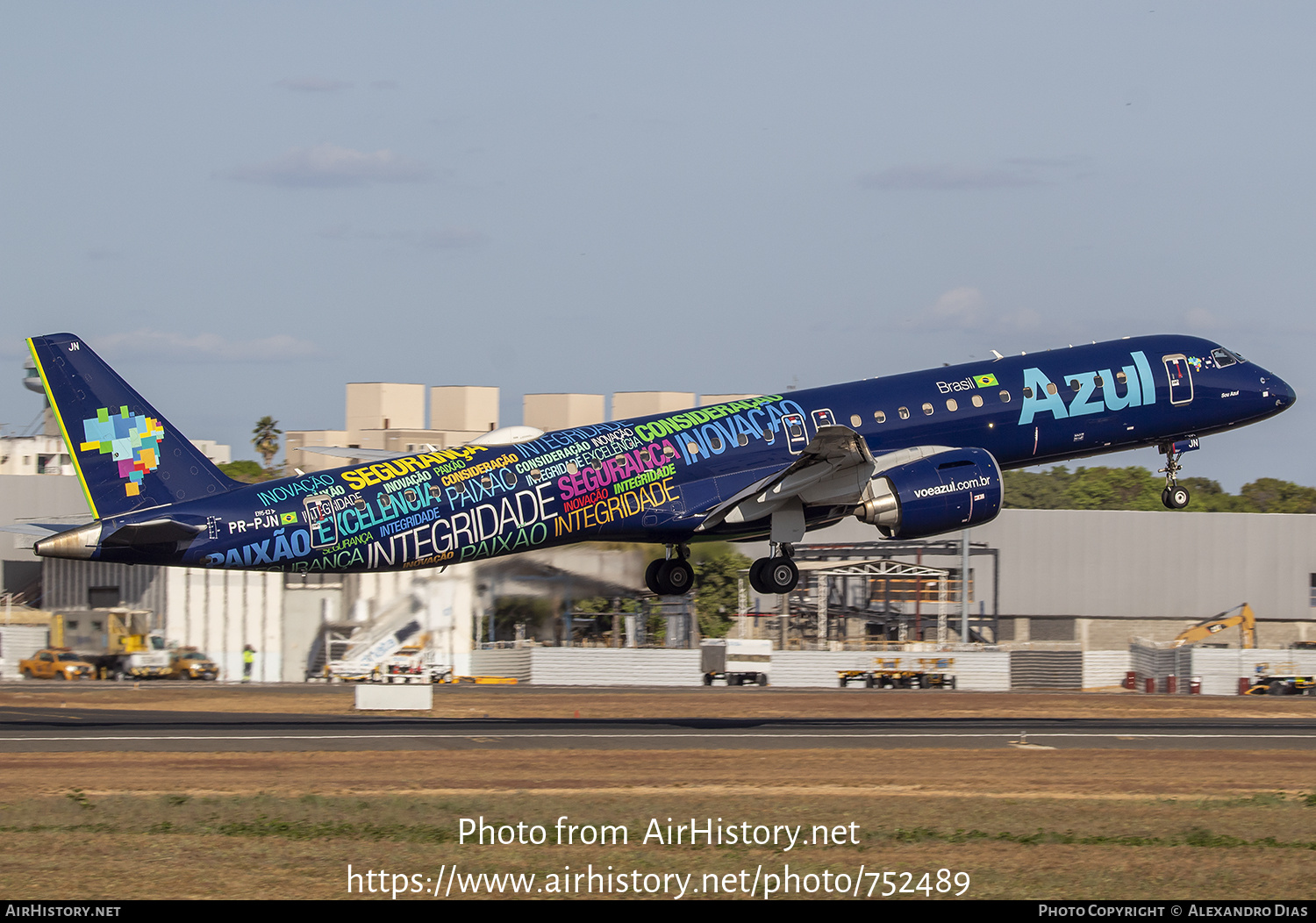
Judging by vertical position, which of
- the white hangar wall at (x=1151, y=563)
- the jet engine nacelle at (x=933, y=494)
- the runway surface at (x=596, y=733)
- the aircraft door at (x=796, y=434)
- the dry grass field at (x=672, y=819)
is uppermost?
the aircraft door at (x=796, y=434)

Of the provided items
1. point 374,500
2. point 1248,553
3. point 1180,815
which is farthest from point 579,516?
point 1248,553

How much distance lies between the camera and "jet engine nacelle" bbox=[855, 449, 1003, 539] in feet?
124

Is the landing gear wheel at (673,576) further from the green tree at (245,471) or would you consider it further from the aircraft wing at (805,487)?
the green tree at (245,471)

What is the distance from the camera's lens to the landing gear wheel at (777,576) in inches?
1523

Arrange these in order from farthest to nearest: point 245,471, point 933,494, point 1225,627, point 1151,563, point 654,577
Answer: point 245,471 < point 1151,563 < point 1225,627 < point 654,577 < point 933,494

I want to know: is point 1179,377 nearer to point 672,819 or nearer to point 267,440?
point 672,819

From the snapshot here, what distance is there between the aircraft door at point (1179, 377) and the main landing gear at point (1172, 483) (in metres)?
1.62

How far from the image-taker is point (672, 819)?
80.2 feet

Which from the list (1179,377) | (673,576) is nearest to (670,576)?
(673,576)

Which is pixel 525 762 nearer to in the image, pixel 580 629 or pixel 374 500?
pixel 374 500

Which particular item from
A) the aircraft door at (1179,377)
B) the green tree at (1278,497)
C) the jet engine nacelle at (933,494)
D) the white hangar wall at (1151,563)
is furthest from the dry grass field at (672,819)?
the green tree at (1278,497)

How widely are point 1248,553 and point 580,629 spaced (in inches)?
2279

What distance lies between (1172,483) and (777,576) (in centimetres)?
1316

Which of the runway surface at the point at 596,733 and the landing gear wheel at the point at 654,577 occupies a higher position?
the landing gear wheel at the point at 654,577
